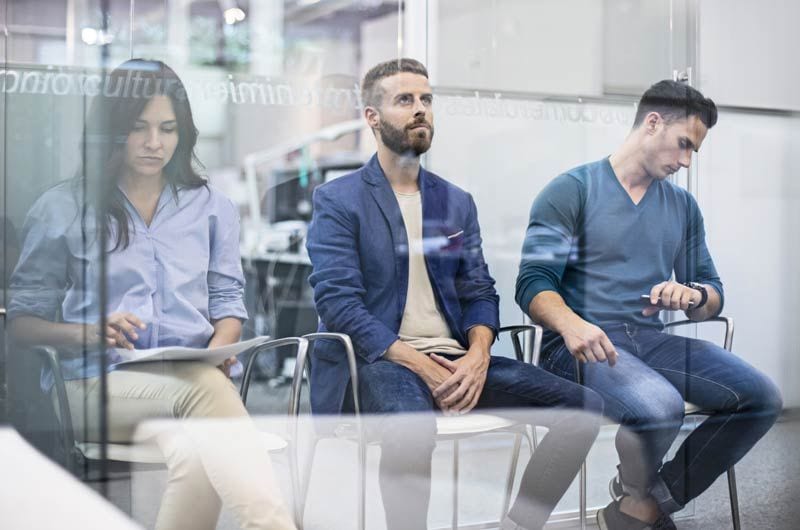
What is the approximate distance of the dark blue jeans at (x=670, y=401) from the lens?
2990 millimetres

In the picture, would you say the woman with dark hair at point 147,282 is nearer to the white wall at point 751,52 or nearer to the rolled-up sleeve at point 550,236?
the rolled-up sleeve at point 550,236

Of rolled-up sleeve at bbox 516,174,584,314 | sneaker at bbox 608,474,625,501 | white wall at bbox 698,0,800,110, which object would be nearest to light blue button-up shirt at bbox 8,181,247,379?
rolled-up sleeve at bbox 516,174,584,314

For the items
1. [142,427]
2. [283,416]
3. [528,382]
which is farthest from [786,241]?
[142,427]

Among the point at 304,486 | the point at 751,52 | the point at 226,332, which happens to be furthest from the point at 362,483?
the point at 751,52

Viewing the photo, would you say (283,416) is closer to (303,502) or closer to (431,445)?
(303,502)

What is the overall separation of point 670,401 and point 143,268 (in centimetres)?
161

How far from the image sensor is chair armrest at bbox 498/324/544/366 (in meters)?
2.85

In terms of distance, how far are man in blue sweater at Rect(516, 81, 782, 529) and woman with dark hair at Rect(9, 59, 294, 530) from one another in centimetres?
90

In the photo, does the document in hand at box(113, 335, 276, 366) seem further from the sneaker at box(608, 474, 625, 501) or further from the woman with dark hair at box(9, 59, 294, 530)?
the sneaker at box(608, 474, 625, 501)

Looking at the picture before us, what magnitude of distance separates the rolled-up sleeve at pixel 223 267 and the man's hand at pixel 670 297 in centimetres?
127

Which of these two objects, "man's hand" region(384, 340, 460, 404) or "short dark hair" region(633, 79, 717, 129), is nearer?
"man's hand" region(384, 340, 460, 404)

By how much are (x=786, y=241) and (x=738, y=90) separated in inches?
20.6

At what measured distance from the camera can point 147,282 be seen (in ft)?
7.82

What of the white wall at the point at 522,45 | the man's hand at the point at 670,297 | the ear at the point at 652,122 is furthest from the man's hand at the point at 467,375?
the ear at the point at 652,122
